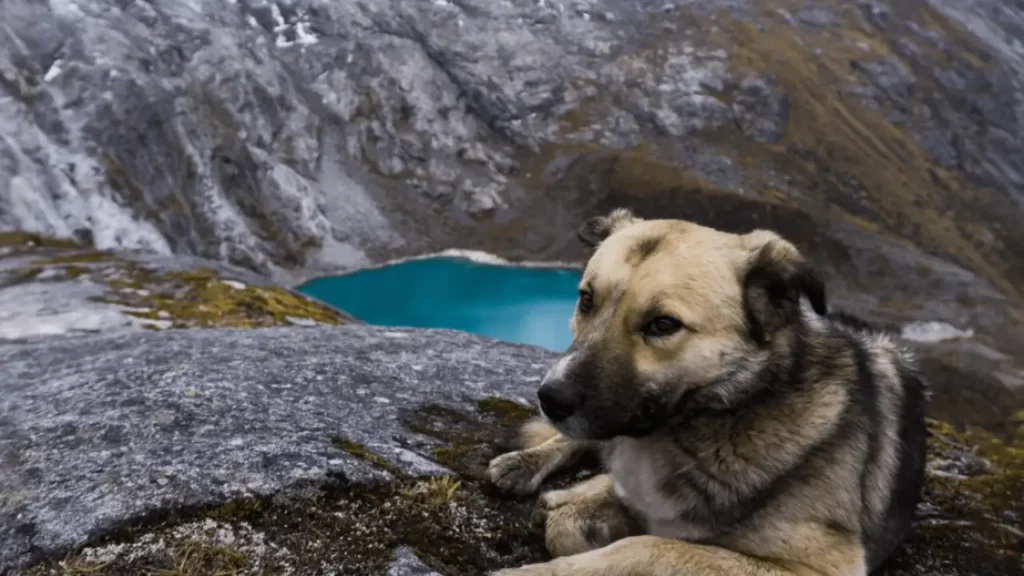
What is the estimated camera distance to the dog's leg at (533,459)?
7.85 metres

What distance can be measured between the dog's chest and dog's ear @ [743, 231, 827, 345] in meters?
1.44

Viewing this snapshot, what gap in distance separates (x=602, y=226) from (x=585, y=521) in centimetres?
310

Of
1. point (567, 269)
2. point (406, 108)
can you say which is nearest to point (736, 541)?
point (567, 269)

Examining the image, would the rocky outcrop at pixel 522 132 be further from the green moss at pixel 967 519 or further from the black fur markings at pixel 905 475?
the black fur markings at pixel 905 475

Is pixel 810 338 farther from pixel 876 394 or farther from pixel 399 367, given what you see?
pixel 399 367

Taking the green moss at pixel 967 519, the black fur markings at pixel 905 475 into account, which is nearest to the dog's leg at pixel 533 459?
the black fur markings at pixel 905 475

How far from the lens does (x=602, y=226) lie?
8.05 metres

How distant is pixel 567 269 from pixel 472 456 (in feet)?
388

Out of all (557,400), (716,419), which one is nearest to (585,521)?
(716,419)

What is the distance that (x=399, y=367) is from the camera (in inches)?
421

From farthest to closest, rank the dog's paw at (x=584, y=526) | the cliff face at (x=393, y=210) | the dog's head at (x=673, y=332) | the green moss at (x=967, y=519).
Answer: the green moss at (x=967, y=519) → the cliff face at (x=393, y=210) → the dog's paw at (x=584, y=526) → the dog's head at (x=673, y=332)

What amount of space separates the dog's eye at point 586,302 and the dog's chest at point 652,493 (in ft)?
4.19

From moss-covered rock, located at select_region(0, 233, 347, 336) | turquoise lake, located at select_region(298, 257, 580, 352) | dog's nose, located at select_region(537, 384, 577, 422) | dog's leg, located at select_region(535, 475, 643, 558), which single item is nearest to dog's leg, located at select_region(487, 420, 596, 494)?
dog's leg, located at select_region(535, 475, 643, 558)

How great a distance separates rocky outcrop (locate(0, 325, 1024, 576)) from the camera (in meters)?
6.15
